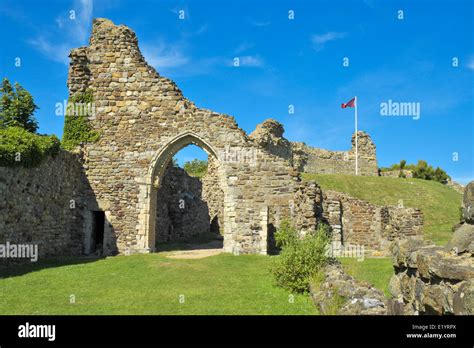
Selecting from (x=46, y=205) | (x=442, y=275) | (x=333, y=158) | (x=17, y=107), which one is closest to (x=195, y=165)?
(x=333, y=158)

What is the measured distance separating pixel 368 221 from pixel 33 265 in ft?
48.4

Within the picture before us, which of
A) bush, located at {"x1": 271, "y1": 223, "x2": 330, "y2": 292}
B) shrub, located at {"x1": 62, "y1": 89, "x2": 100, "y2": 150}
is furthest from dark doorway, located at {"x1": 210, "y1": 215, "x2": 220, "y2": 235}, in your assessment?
bush, located at {"x1": 271, "y1": 223, "x2": 330, "y2": 292}

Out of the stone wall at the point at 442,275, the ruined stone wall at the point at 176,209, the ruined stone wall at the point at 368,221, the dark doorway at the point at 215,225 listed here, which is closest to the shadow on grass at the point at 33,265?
the ruined stone wall at the point at 176,209

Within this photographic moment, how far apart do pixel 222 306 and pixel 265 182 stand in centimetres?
965

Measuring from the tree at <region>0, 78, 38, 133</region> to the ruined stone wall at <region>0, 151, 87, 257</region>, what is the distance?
5639 mm

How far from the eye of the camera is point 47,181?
46.7 feet

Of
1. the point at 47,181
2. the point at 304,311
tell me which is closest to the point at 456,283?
the point at 304,311

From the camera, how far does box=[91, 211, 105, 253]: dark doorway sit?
17547 millimetres

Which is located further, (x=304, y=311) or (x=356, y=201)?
(x=356, y=201)

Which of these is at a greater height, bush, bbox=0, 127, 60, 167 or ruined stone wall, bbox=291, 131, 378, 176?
ruined stone wall, bbox=291, 131, 378, 176

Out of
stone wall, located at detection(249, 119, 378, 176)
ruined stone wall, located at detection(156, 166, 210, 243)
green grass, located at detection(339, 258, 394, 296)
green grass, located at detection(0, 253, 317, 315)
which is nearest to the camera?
green grass, located at detection(0, 253, 317, 315)

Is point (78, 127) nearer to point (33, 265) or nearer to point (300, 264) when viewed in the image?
point (33, 265)

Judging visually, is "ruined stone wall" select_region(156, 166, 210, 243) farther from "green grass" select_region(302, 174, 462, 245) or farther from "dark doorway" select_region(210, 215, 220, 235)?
"green grass" select_region(302, 174, 462, 245)
